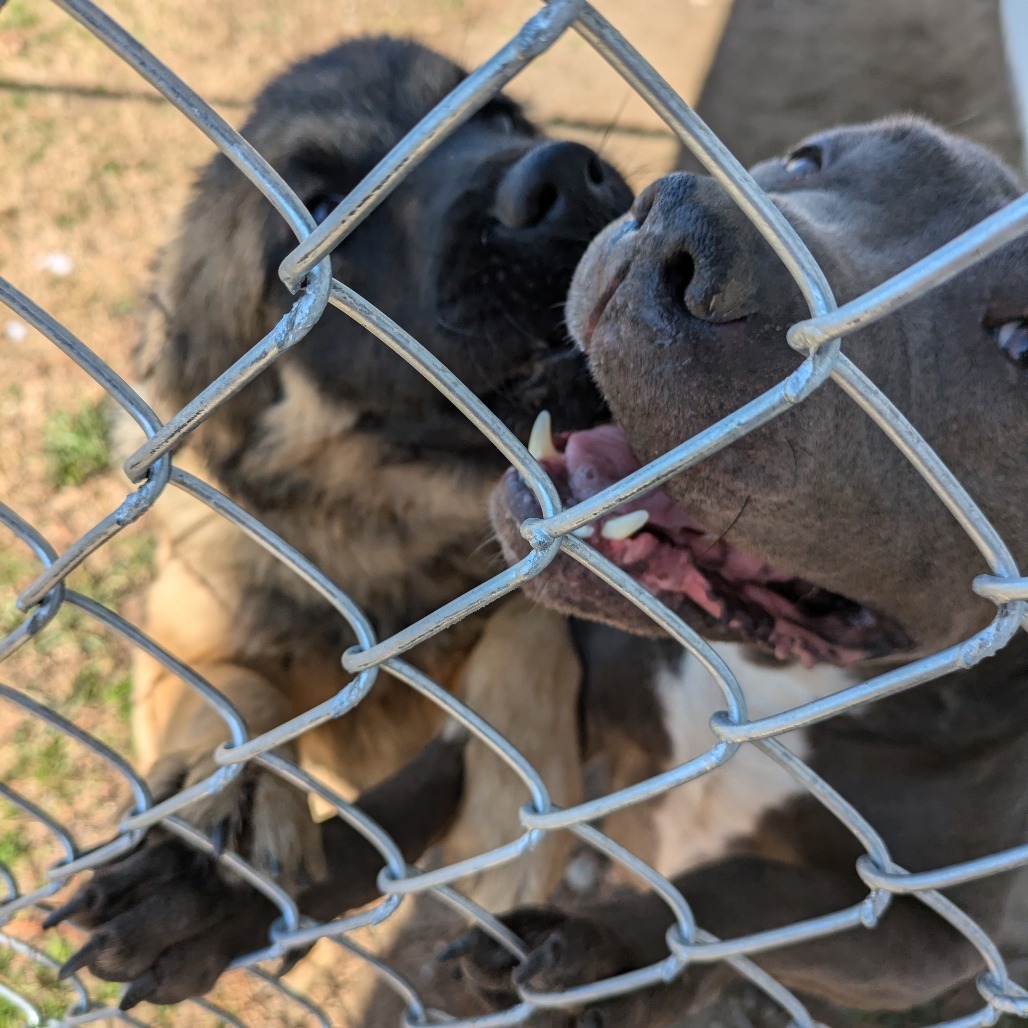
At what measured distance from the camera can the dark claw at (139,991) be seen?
5.22 feet

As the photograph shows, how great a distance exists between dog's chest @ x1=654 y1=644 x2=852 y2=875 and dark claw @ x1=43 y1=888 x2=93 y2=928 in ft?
3.85

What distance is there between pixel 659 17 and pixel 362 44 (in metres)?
3.10

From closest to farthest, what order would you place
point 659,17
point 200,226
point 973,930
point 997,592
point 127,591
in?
point 997,592 < point 973,930 < point 200,226 < point 127,591 < point 659,17

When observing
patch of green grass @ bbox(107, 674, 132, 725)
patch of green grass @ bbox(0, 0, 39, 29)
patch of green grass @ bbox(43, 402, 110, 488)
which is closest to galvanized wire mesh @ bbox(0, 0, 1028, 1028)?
patch of green grass @ bbox(107, 674, 132, 725)

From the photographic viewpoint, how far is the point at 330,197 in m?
2.33

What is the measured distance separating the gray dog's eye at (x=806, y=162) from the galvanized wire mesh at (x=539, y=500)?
1059mm

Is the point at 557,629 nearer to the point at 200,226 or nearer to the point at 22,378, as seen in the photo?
the point at 200,226

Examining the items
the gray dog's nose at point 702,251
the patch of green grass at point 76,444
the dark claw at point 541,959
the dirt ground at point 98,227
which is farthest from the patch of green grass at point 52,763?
the gray dog's nose at point 702,251

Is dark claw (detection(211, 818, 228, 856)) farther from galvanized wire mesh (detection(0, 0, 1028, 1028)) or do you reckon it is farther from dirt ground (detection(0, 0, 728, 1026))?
dirt ground (detection(0, 0, 728, 1026))

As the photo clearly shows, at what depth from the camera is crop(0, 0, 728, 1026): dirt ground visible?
2844 millimetres

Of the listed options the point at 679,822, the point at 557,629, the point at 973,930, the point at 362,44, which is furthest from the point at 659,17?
Result: the point at 973,930

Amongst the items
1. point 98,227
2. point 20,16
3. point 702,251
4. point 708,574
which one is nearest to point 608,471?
point 708,574

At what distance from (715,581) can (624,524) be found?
24 centimetres

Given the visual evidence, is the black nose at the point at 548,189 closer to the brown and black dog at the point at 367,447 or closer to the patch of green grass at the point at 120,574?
the brown and black dog at the point at 367,447
